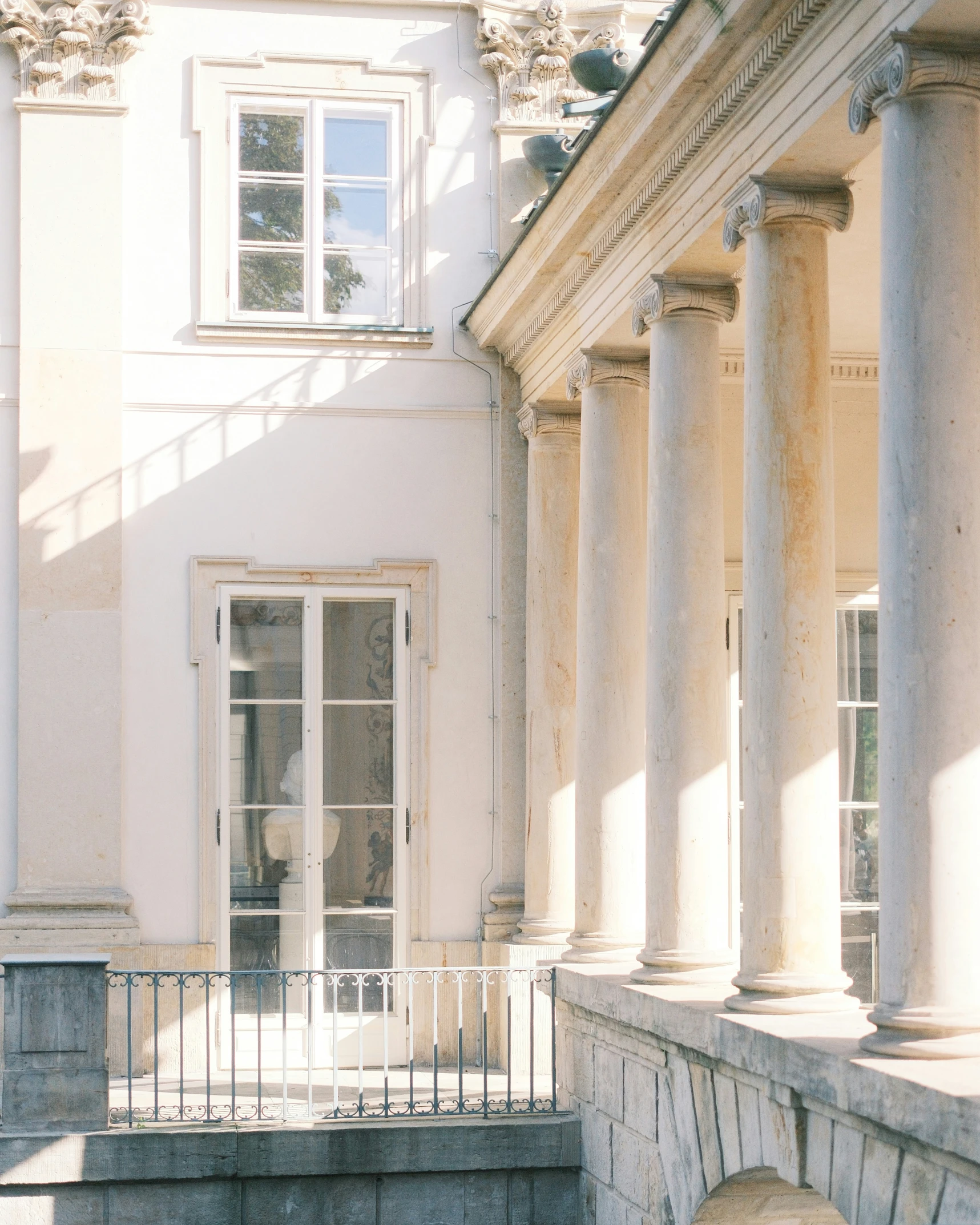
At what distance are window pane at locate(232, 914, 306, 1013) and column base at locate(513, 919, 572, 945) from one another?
1446 mm

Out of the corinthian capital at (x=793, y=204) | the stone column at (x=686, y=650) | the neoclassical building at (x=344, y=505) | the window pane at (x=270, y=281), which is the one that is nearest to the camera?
the corinthian capital at (x=793, y=204)

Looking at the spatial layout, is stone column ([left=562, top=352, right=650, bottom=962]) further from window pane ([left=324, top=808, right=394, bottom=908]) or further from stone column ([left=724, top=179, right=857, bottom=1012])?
stone column ([left=724, top=179, right=857, bottom=1012])

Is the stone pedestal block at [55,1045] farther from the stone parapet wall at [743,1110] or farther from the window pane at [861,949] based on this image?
the window pane at [861,949]

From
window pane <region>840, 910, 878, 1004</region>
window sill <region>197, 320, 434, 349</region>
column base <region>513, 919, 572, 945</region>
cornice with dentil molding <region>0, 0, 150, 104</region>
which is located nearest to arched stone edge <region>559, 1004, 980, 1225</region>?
column base <region>513, 919, 572, 945</region>

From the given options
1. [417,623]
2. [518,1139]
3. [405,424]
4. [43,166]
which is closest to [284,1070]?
[518,1139]

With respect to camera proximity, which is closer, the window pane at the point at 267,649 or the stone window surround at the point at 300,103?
the window pane at the point at 267,649

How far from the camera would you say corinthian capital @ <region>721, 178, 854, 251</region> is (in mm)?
6520

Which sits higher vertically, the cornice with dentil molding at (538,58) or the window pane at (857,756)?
the cornice with dentil molding at (538,58)

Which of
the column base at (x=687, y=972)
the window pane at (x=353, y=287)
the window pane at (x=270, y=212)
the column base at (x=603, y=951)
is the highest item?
the window pane at (x=270, y=212)

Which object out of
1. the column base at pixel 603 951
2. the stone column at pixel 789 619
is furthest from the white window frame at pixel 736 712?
the stone column at pixel 789 619

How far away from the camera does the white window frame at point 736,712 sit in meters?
11.4

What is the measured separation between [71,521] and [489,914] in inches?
144

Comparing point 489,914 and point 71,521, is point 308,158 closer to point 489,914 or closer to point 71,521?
point 71,521

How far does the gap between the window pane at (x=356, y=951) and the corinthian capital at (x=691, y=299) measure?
15.5 feet
